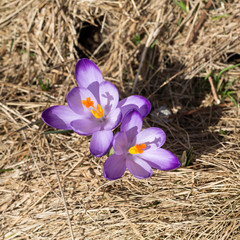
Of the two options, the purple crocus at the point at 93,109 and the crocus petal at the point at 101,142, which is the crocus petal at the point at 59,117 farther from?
the crocus petal at the point at 101,142

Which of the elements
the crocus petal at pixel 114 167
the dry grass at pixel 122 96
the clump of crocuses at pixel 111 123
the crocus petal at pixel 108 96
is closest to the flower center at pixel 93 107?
the clump of crocuses at pixel 111 123

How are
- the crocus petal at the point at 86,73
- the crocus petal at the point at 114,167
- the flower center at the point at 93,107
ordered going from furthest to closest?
the crocus petal at the point at 86,73 < the flower center at the point at 93,107 < the crocus petal at the point at 114,167

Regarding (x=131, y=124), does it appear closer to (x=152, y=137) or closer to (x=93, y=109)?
(x=152, y=137)

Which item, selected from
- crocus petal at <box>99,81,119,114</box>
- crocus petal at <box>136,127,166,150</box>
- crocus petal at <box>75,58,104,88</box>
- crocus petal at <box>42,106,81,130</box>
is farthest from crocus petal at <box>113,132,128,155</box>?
crocus petal at <box>75,58,104,88</box>

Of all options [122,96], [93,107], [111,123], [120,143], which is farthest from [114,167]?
[122,96]

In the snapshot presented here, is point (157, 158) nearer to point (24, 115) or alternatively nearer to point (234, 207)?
point (234, 207)
